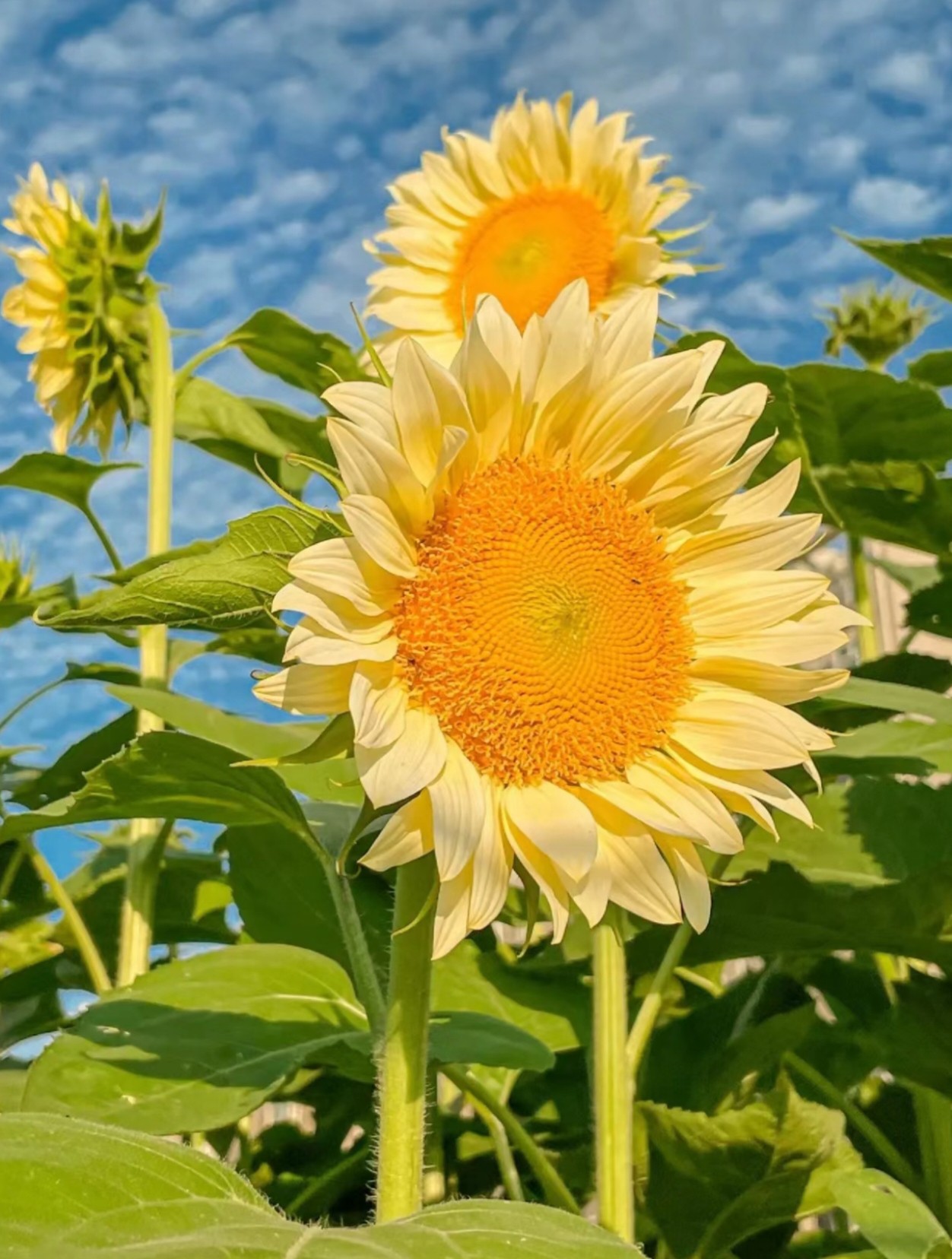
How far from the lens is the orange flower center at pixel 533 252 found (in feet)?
5.46

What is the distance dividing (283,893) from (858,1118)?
0.55m

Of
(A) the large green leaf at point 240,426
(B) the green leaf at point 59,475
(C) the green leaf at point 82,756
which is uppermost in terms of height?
(A) the large green leaf at point 240,426

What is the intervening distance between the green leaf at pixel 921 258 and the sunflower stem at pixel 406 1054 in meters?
0.80

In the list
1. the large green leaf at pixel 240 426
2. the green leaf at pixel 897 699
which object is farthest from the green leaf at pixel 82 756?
the green leaf at pixel 897 699

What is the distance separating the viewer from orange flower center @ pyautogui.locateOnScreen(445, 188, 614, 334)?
1664mm

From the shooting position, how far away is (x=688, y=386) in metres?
0.83

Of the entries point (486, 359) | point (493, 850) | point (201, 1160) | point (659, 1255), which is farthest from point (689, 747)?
point (659, 1255)

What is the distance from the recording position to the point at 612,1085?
97cm

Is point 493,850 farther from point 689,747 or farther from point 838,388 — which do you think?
point 838,388

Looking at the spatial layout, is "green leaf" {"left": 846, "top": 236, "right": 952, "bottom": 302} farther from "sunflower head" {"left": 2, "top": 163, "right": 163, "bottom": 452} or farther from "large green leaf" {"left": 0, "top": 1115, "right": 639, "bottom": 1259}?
"large green leaf" {"left": 0, "top": 1115, "right": 639, "bottom": 1259}

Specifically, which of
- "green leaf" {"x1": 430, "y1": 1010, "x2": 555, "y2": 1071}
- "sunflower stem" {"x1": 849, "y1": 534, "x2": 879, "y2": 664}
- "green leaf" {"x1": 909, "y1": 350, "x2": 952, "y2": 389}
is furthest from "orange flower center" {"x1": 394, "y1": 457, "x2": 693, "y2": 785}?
"sunflower stem" {"x1": 849, "y1": 534, "x2": 879, "y2": 664}

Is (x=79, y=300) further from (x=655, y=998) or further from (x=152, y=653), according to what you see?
(x=655, y=998)

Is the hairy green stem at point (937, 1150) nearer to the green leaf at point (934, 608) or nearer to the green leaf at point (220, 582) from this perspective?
the green leaf at point (934, 608)

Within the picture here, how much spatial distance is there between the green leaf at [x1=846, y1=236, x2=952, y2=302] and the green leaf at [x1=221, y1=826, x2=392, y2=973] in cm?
75
